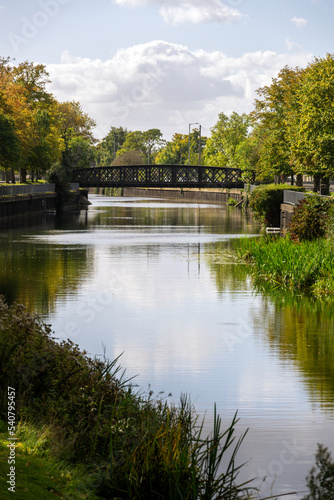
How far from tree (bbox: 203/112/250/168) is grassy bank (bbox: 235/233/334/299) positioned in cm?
10428

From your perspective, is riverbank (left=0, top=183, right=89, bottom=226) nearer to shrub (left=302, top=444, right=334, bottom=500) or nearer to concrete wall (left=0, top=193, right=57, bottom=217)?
concrete wall (left=0, top=193, right=57, bottom=217)

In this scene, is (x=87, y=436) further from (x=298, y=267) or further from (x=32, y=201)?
(x=32, y=201)

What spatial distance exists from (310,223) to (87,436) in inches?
1072

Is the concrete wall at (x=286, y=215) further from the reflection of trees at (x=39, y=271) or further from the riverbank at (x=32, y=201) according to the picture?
the riverbank at (x=32, y=201)

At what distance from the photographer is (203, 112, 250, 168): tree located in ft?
462

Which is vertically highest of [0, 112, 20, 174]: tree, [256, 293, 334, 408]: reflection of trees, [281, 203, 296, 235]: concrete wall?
[0, 112, 20, 174]: tree

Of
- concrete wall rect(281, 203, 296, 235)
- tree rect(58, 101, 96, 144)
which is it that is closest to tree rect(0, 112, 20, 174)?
concrete wall rect(281, 203, 296, 235)

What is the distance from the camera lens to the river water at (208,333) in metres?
12.0

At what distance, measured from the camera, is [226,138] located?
470 ft

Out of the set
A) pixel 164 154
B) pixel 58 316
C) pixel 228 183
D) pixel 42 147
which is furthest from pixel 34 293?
pixel 164 154

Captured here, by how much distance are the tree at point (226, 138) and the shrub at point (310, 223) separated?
3835 inches

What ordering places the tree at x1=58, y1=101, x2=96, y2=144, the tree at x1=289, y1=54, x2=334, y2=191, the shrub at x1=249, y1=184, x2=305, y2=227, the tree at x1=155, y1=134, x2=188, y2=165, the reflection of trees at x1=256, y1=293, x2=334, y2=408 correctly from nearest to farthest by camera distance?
the reflection of trees at x1=256, y1=293, x2=334, y2=408, the tree at x1=289, y1=54, x2=334, y2=191, the shrub at x1=249, y1=184, x2=305, y2=227, the tree at x1=58, y1=101, x2=96, y2=144, the tree at x1=155, y1=134, x2=188, y2=165

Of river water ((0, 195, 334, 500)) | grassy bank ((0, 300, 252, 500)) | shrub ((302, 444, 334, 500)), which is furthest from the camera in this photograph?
river water ((0, 195, 334, 500))

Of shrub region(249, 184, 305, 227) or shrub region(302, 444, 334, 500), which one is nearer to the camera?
shrub region(302, 444, 334, 500)
